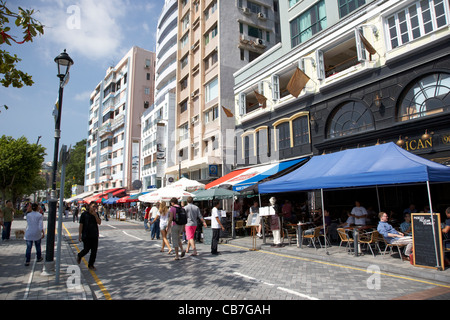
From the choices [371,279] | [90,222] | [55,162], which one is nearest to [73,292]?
[90,222]

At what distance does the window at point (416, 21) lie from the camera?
11617 mm

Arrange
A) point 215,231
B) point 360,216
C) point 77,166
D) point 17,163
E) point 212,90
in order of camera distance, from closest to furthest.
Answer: point 215,231, point 360,216, point 212,90, point 17,163, point 77,166

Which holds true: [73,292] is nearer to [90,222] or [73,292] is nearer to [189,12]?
[90,222]

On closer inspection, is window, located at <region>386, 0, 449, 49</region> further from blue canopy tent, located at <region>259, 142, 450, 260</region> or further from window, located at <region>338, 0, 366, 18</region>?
blue canopy tent, located at <region>259, 142, 450, 260</region>

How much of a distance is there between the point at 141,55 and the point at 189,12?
22.5 metres

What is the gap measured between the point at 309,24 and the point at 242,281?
665 inches

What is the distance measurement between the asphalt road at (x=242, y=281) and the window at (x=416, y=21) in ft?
35.0

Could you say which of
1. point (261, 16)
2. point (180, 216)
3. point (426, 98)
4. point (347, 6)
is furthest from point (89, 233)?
point (261, 16)

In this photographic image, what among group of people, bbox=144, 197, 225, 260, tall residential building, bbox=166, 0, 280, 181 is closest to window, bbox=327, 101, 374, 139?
group of people, bbox=144, 197, 225, 260

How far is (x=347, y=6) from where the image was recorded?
1556 centimetres

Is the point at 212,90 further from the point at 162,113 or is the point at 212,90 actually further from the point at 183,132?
the point at 162,113

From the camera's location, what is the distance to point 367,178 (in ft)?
28.5

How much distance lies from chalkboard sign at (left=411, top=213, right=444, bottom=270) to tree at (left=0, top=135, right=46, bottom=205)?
118 feet

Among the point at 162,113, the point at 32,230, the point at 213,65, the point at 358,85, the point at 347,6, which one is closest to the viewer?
the point at 32,230
